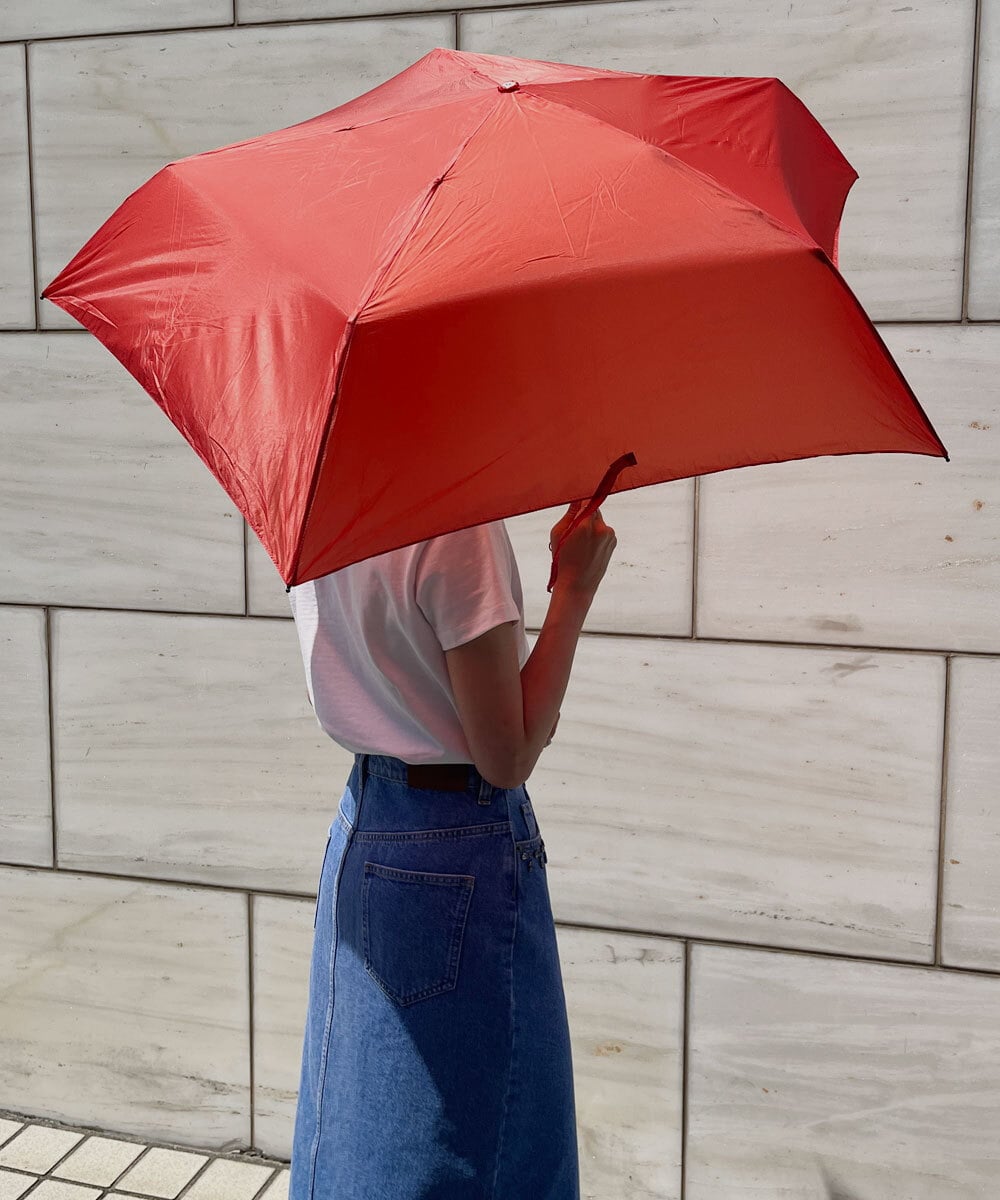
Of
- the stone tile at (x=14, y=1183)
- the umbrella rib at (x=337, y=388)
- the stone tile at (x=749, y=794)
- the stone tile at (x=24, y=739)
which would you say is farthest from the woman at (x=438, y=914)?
the stone tile at (x=24, y=739)

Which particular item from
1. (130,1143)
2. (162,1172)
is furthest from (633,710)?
(130,1143)

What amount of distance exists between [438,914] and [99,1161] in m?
2.29

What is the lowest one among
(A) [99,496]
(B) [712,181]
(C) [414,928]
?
(C) [414,928]

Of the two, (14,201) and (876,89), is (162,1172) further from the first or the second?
(876,89)

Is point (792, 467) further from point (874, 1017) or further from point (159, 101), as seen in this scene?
point (159, 101)

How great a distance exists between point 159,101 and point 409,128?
6.71 feet

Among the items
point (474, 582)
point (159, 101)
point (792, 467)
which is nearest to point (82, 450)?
point (159, 101)

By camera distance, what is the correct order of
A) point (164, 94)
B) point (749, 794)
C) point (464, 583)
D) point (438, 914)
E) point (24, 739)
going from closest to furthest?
point (464, 583) → point (438, 914) → point (749, 794) → point (164, 94) → point (24, 739)

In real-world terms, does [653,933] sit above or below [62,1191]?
above

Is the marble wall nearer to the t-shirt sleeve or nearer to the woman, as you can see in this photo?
the woman

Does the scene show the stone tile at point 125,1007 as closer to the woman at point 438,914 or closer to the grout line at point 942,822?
the woman at point 438,914

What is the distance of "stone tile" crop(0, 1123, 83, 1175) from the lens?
12.1ft

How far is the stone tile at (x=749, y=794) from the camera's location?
3154 mm

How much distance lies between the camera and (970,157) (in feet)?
9.79
